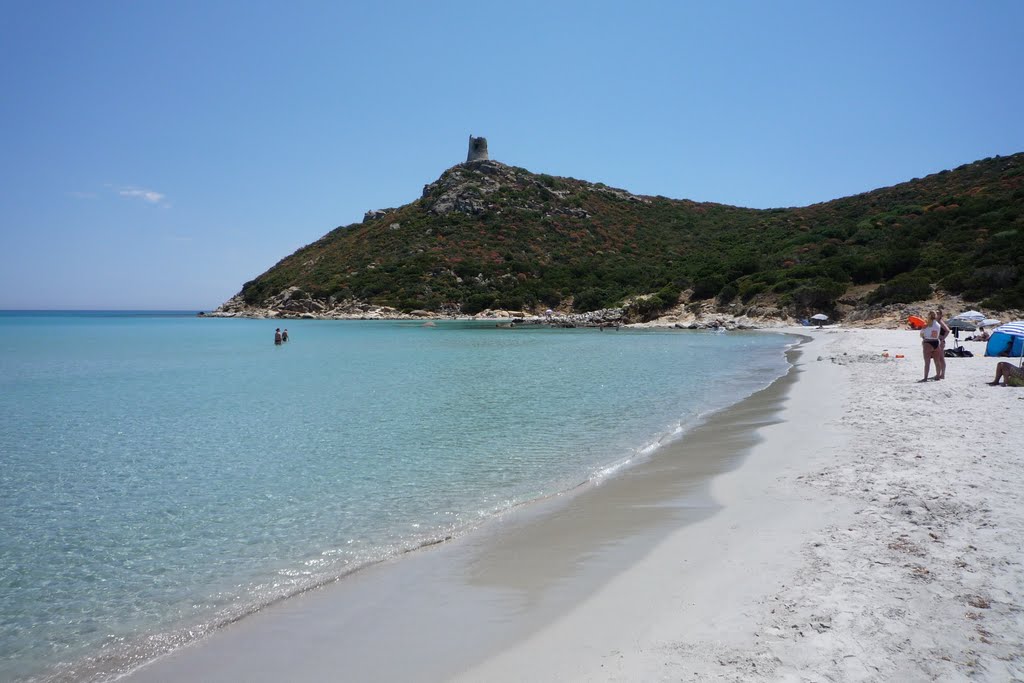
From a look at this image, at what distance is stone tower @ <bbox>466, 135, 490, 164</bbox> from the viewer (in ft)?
362

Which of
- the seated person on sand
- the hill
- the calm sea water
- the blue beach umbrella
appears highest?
the hill

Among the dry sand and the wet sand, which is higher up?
the dry sand

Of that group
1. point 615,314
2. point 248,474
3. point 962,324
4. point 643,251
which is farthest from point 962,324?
point 643,251

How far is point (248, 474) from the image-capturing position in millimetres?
8773

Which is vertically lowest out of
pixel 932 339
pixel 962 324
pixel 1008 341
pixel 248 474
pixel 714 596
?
pixel 248 474

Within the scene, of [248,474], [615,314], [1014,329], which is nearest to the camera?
[248,474]

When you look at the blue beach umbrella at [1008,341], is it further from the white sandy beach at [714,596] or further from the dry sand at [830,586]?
the white sandy beach at [714,596]

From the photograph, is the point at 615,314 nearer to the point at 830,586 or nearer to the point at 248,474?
the point at 248,474

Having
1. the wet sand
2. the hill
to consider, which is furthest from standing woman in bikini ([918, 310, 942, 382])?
the hill

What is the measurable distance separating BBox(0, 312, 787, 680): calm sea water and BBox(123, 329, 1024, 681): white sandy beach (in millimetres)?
780

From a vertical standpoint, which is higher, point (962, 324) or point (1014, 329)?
point (962, 324)

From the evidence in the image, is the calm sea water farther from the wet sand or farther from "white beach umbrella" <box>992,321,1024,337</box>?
"white beach umbrella" <box>992,321,1024,337</box>

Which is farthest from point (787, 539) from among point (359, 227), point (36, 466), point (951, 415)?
point (359, 227)

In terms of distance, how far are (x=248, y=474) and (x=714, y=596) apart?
23.2 feet
